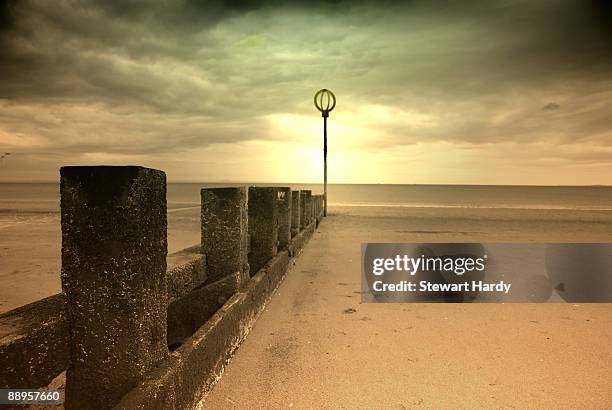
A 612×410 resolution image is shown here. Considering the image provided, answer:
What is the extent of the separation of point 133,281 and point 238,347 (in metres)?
1.69

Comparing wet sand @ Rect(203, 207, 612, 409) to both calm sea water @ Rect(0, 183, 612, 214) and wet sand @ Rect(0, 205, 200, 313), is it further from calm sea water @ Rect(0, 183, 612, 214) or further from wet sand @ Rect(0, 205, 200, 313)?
calm sea water @ Rect(0, 183, 612, 214)

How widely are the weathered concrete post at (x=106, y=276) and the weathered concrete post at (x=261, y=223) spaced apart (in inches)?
102

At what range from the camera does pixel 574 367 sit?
2.71 metres

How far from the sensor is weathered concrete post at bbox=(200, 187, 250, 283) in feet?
9.41

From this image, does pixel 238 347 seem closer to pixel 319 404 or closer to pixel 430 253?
pixel 319 404

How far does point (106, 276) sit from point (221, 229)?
1.47 meters

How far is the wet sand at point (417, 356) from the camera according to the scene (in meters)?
2.33

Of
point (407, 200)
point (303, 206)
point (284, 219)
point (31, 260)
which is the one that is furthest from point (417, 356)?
point (407, 200)

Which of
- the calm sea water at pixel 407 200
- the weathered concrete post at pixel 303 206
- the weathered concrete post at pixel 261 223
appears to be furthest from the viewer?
the calm sea water at pixel 407 200

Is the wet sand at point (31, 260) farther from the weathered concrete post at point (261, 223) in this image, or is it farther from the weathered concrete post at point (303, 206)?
the weathered concrete post at point (303, 206)

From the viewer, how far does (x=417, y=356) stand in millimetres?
2900

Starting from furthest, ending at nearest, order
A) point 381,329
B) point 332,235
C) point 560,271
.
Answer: point 332,235 < point 560,271 < point 381,329

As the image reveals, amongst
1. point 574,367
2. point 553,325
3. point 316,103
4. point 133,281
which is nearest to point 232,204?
point 133,281

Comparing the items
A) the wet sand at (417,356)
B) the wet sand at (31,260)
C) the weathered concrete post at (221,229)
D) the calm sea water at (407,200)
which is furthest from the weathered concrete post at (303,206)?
the calm sea water at (407,200)
